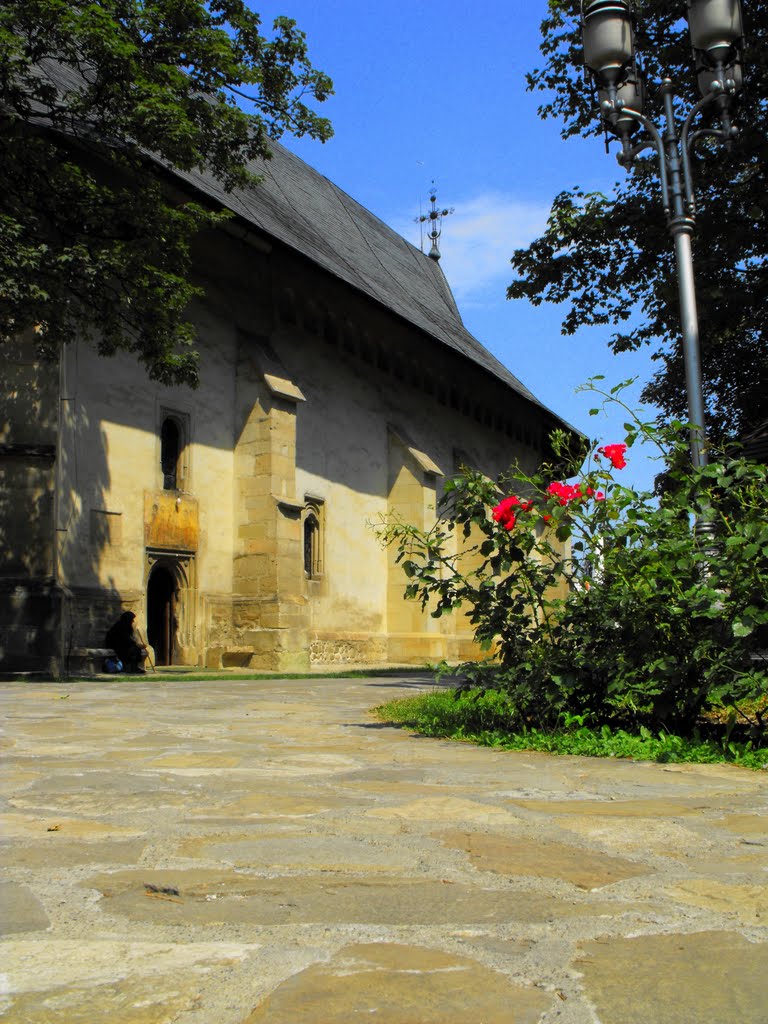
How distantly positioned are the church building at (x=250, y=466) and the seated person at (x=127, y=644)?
27cm

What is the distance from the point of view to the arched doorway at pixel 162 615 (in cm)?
1842

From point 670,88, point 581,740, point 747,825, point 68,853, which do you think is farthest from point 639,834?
point 670,88

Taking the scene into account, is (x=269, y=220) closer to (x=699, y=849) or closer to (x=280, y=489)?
(x=280, y=489)

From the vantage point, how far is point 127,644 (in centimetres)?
1590

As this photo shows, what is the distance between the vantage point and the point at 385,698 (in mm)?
10461

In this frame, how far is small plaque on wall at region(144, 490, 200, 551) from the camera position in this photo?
58.2ft

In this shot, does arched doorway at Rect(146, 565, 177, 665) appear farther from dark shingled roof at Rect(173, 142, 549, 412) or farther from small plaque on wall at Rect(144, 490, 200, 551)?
dark shingled roof at Rect(173, 142, 549, 412)

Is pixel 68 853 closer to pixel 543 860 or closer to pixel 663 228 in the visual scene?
pixel 543 860

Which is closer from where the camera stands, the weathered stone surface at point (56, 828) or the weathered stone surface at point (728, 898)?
the weathered stone surface at point (728, 898)

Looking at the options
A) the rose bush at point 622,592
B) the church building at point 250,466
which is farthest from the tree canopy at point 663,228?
the rose bush at point 622,592

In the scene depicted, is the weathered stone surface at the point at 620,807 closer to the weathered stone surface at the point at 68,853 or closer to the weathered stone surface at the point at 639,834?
the weathered stone surface at the point at 639,834

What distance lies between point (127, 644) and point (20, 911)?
1383cm

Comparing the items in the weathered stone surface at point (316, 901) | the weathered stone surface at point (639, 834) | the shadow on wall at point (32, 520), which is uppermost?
the shadow on wall at point (32, 520)

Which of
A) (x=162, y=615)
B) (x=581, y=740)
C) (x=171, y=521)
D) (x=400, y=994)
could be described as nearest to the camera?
(x=400, y=994)
